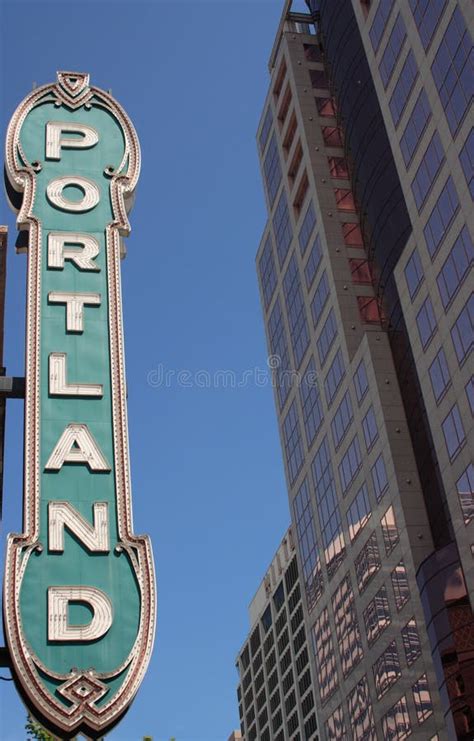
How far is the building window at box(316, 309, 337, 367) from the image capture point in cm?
7569

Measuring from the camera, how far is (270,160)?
9681 centimetres

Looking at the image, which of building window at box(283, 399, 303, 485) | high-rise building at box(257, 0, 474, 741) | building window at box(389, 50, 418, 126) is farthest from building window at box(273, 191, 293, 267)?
building window at box(389, 50, 418, 126)

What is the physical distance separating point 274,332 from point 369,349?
83.4 feet

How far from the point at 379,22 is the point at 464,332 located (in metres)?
24.3

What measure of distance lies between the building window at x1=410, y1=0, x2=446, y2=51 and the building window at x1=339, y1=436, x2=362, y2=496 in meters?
27.8

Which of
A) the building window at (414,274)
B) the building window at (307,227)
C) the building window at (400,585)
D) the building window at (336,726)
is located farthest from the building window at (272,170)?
the building window at (336,726)

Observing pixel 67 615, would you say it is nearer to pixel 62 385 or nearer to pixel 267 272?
pixel 62 385

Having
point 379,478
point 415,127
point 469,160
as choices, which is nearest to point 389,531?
point 379,478

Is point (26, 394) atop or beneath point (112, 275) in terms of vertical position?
beneath

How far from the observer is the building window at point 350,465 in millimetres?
68938

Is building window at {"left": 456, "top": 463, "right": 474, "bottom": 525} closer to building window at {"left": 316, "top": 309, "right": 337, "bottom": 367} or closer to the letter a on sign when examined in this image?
building window at {"left": 316, "top": 309, "right": 337, "bottom": 367}

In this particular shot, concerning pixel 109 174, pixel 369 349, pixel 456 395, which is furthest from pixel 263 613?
pixel 109 174

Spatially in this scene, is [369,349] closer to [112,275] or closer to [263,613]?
[112,275]

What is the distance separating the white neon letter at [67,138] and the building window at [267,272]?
6679cm
